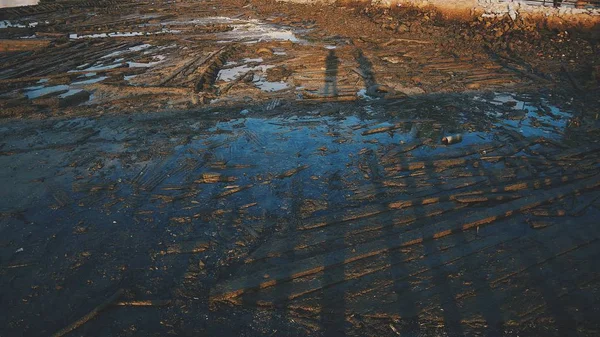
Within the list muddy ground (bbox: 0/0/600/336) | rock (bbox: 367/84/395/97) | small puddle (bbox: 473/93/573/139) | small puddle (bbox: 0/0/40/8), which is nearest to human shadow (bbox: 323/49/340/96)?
muddy ground (bbox: 0/0/600/336)

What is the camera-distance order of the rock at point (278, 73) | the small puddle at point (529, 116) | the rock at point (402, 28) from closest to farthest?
the small puddle at point (529, 116), the rock at point (278, 73), the rock at point (402, 28)

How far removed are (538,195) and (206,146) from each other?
692cm

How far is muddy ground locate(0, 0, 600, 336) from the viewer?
4.32 metres

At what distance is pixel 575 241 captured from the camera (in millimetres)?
5172

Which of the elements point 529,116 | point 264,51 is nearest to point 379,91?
point 529,116

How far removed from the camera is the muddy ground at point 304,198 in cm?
432

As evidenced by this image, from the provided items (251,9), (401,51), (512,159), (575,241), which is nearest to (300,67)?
(401,51)

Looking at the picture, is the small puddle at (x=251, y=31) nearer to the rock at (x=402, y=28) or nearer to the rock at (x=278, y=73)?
the rock at (x=402, y=28)

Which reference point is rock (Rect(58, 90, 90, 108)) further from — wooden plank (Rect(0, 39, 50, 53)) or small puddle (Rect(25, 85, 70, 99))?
wooden plank (Rect(0, 39, 50, 53))

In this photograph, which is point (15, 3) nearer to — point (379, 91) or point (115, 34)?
point (115, 34)

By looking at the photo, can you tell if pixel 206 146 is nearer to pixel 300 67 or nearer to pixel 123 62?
pixel 300 67

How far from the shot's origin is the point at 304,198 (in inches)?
257

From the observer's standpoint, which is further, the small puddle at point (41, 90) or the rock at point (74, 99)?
the small puddle at point (41, 90)

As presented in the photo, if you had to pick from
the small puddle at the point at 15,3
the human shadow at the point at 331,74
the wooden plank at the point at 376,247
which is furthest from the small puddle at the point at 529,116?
the small puddle at the point at 15,3
